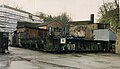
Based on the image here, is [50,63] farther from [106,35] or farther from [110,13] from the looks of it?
[110,13]

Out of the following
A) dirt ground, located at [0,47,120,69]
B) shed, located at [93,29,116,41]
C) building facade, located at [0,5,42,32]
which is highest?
building facade, located at [0,5,42,32]

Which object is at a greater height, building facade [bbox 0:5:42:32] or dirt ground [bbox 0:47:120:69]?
building facade [bbox 0:5:42:32]

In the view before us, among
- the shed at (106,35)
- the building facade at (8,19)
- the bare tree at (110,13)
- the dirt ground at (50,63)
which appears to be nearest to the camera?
the dirt ground at (50,63)

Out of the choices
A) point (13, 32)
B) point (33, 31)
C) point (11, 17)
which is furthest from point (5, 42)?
point (11, 17)

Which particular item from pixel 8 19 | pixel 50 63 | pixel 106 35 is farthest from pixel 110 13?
pixel 50 63

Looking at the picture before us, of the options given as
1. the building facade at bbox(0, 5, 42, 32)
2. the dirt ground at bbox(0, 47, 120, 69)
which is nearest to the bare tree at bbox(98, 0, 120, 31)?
the building facade at bbox(0, 5, 42, 32)

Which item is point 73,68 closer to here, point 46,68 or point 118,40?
point 46,68

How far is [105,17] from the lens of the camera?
55.5 metres

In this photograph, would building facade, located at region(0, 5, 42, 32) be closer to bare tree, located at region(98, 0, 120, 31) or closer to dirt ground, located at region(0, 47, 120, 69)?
bare tree, located at region(98, 0, 120, 31)

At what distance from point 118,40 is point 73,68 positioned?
18844 mm

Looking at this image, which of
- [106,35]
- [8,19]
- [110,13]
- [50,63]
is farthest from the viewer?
[110,13]

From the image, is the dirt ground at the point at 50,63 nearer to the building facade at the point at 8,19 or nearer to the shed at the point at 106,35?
the building facade at the point at 8,19

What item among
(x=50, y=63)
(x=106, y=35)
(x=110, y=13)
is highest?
(x=110, y=13)

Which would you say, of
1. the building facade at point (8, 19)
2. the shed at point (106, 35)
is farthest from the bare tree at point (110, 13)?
the building facade at point (8, 19)
